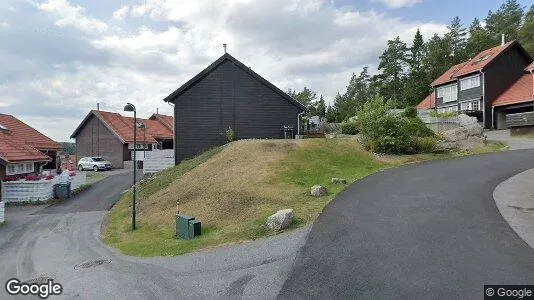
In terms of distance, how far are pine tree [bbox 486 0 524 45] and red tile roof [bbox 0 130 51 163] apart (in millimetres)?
70288

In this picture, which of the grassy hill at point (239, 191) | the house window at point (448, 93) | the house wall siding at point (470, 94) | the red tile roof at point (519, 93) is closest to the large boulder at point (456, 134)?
the grassy hill at point (239, 191)

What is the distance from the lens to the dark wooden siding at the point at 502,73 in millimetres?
41188

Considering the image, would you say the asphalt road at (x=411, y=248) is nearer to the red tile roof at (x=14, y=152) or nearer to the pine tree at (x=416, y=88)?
the red tile roof at (x=14, y=152)

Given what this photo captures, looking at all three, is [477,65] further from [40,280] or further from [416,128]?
[40,280]

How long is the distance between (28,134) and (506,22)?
7702 centimetres

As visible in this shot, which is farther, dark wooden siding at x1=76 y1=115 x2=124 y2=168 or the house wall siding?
dark wooden siding at x1=76 y1=115 x2=124 y2=168

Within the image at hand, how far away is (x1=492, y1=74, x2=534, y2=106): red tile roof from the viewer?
36562mm

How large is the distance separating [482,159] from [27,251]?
24318 millimetres

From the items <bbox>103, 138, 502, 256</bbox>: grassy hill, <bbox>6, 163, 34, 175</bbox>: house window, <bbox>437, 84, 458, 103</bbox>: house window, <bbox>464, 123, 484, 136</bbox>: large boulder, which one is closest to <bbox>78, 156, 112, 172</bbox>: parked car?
<bbox>6, 163, 34, 175</bbox>: house window

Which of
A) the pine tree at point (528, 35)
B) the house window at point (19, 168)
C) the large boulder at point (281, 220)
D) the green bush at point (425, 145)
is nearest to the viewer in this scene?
the large boulder at point (281, 220)

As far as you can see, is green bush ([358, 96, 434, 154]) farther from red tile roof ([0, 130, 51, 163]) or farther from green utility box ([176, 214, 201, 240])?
red tile roof ([0, 130, 51, 163])

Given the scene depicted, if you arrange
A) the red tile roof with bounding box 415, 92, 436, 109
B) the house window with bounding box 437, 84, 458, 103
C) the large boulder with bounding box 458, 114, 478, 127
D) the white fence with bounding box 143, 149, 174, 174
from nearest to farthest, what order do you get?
Answer: 1. the large boulder with bounding box 458, 114, 478, 127
2. the white fence with bounding box 143, 149, 174, 174
3. the house window with bounding box 437, 84, 458, 103
4. the red tile roof with bounding box 415, 92, 436, 109

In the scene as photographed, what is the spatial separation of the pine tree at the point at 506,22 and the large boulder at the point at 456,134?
4547 cm

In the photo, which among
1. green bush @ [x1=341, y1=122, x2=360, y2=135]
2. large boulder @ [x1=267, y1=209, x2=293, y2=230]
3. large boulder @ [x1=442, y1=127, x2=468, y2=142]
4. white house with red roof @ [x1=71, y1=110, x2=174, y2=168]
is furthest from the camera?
white house with red roof @ [x1=71, y1=110, x2=174, y2=168]
